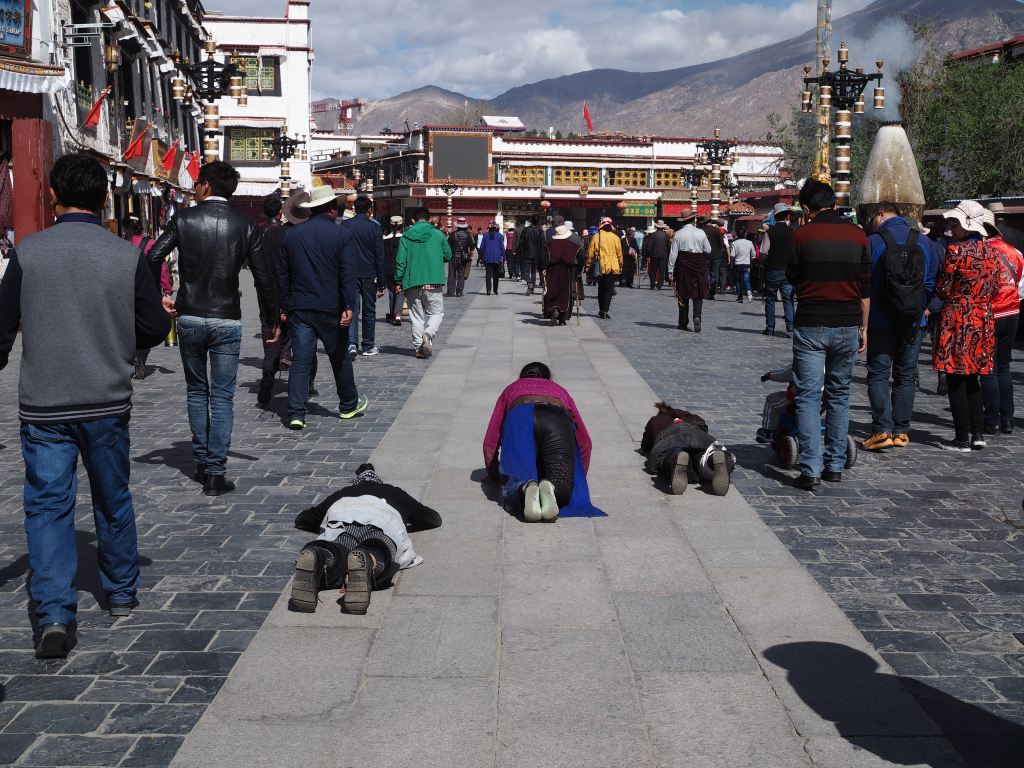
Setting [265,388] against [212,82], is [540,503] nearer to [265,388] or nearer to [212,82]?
[265,388]

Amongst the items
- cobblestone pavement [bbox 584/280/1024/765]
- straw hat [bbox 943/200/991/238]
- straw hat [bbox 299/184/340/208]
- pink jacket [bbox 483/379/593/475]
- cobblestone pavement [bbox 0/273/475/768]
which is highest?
straw hat [bbox 299/184/340/208]

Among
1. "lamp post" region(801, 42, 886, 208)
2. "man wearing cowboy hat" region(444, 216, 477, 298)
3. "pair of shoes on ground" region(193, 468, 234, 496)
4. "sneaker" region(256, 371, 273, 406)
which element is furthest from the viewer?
"man wearing cowboy hat" region(444, 216, 477, 298)

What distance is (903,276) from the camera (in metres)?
7.88

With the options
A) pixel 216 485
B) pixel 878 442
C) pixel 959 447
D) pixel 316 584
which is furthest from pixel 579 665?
pixel 959 447

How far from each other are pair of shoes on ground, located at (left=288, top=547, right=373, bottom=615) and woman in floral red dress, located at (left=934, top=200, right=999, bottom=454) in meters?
5.30

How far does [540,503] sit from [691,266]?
11544mm

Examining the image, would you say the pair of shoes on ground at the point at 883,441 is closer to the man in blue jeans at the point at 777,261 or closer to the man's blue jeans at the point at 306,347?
the man's blue jeans at the point at 306,347

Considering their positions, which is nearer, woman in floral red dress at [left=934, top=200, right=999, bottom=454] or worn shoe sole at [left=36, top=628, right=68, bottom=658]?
worn shoe sole at [left=36, top=628, right=68, bottom=658]

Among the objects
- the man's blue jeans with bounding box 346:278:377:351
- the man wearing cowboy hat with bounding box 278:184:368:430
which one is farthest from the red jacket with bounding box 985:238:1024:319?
the man's blue jeans with bounding box 346:278:377:351

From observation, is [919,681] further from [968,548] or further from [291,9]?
[291,9]

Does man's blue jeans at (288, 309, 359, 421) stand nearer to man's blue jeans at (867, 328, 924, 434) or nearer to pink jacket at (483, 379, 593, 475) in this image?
pink jacket at (483, 379, 593, 475)

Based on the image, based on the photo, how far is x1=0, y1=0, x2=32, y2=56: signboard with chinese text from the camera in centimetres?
1617

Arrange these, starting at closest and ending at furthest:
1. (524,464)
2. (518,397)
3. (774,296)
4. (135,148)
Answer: (524,464), (518,397), (774,296), (135,148)

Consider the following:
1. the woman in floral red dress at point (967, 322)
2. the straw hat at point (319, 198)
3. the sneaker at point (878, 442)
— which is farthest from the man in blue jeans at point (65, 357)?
the woman in floral red dress at point (967, 322)
